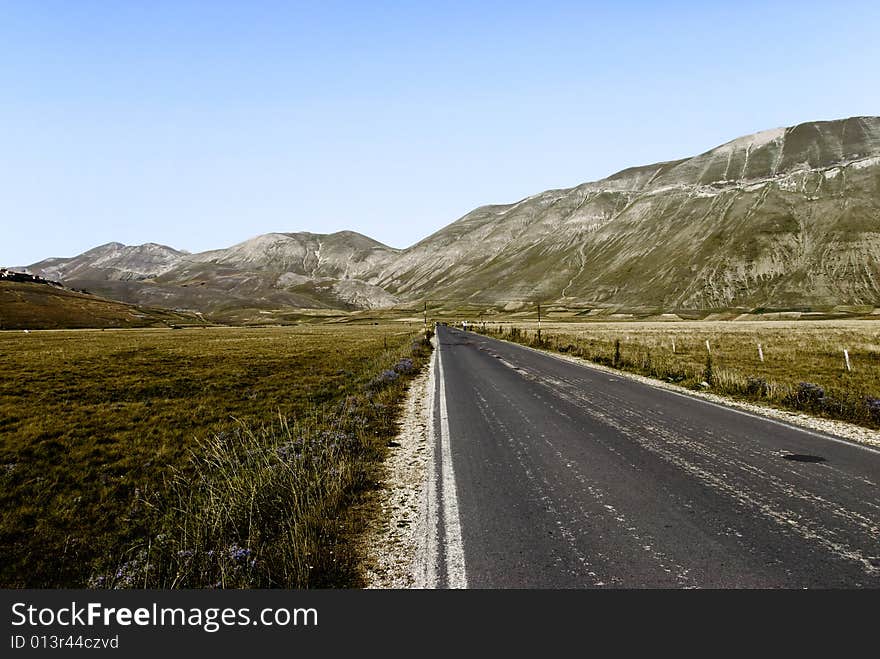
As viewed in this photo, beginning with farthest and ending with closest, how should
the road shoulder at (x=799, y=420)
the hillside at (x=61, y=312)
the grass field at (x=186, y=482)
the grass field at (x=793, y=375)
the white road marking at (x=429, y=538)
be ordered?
the hillside at (x=61, y=312), the grass field at (x=793, y=375), the road shoulder at (x=799, y=420), the grass field at (x=186, y=482), the white road marking at (x=429, y=538)

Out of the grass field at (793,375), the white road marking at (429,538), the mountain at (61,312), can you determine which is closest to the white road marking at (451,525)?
the white road marking at (429,538)

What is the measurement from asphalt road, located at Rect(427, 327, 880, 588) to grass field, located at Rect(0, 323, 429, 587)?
134 centimetres

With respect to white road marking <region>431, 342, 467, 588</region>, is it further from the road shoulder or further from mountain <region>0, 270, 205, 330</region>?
mountain <region>0, 270, 205, 330</region>

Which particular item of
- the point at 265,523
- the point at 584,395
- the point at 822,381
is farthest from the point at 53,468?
the point at 822,381

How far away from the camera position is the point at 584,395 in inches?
574

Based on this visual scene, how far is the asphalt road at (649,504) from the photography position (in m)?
4.12

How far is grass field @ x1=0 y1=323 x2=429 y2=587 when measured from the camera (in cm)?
464

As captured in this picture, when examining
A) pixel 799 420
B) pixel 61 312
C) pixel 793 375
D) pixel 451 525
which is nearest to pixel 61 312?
pixel 61 312

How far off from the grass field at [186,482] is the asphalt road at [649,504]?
1.34m

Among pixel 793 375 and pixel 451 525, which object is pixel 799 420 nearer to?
pixel 451 525

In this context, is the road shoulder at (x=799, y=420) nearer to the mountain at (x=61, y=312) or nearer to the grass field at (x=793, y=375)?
the grass field at (x=793, y=375)

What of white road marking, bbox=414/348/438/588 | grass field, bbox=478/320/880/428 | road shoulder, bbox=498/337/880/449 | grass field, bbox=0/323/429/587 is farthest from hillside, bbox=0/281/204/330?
road shoulder, bbox=498/337/880/449

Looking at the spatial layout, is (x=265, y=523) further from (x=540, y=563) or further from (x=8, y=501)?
(x=8, y=501)

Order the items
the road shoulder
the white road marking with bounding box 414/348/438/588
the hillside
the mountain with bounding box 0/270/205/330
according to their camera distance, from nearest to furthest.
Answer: the white road marking with bounding box 414/348/438/588
the road shoulder
the hillside
the mountain with bounding box 0/270/205/330
